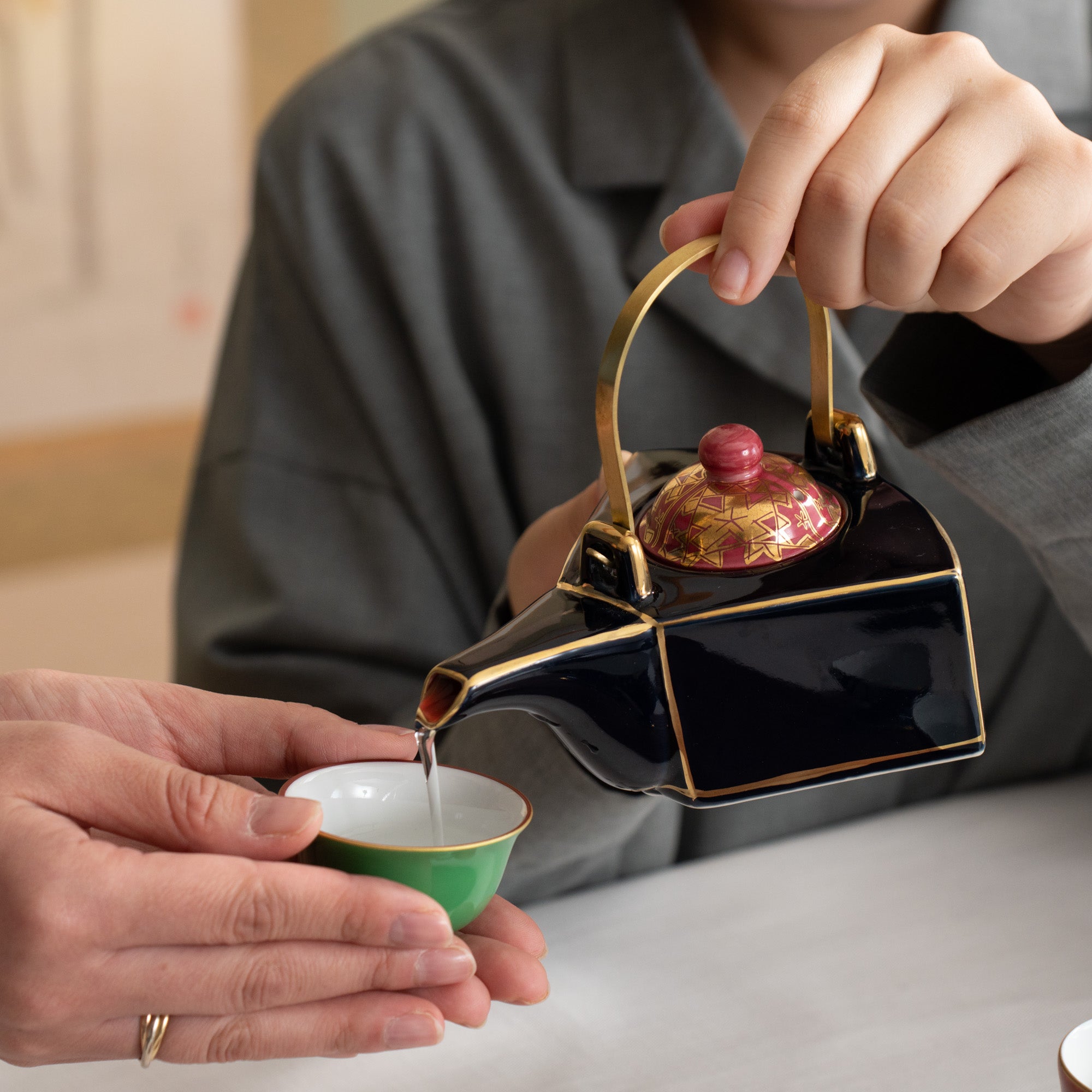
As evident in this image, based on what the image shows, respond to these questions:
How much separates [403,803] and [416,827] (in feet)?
0.05

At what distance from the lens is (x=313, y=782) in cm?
48

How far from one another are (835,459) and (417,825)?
25cm

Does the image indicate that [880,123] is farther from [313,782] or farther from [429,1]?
[429,1]

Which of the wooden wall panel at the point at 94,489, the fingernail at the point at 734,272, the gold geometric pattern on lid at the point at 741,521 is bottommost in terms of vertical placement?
the wooden wall panel at the point at 94,489

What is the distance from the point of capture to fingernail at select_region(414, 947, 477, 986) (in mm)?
403

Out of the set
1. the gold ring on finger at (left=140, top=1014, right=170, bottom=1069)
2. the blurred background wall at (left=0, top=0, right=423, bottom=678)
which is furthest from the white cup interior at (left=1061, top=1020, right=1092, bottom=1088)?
the blurred background wall at (left=0, top=0, right=423, bottom=678)

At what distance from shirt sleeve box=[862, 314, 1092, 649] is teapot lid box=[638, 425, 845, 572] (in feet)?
0.54

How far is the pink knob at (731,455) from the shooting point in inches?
16.0

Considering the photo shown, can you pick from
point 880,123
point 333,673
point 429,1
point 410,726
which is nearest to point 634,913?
point 410,726

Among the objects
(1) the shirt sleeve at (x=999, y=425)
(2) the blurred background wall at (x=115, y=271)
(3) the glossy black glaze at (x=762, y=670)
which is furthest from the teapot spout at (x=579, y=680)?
(2) the blurred background wall at (x=115, y=271)

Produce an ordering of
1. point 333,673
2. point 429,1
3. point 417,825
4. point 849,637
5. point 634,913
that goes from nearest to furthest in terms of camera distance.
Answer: point 849,637 < point 417,825 < point 634,913 < point 333,673 < point 429,1

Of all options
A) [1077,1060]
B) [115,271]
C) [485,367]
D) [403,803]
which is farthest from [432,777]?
[115,271]

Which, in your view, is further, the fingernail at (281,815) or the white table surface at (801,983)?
the white table surface at (801,983)

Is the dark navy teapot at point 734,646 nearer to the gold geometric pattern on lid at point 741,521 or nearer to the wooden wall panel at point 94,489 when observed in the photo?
the gold geometric pattern on lid at point 741,521
